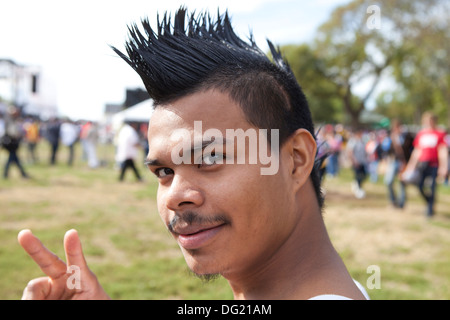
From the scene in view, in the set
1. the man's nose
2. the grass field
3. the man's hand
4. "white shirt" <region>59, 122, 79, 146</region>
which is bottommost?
the grass field

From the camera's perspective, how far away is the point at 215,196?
114 centimetres

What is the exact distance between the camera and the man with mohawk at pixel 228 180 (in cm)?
116

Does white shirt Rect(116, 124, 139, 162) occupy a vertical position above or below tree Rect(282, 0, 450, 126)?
below

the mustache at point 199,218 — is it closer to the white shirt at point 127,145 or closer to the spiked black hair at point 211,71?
the spiked black hair at point 211,71

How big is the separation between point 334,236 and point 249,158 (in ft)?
19.4

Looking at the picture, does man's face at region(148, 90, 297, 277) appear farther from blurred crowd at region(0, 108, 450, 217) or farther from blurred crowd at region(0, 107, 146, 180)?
blurred crowd at region(0, 107, 146, 180)

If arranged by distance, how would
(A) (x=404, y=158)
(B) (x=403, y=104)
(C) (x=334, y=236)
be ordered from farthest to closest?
1. (B) (x=403, y=104)
2. (A) (x=404, y=158)
3. (C) (x=334, y=236)

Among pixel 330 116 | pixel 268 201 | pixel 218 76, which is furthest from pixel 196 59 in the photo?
pixel 330 116

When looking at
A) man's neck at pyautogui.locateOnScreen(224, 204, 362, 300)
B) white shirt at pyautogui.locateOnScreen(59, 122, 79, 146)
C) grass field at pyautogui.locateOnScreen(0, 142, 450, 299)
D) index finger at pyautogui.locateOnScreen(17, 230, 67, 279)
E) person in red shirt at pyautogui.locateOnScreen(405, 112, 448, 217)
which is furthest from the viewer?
white shirt at pyautogui.locateOnScreen(59, 122, 79, 146)

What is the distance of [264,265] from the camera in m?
1.34

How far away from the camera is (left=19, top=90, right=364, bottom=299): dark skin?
1.15m

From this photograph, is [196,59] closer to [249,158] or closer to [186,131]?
[186,131]

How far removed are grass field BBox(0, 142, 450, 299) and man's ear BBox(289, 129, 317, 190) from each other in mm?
480

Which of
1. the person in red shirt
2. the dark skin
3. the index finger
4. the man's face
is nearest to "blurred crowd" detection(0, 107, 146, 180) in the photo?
the person in red shirt
